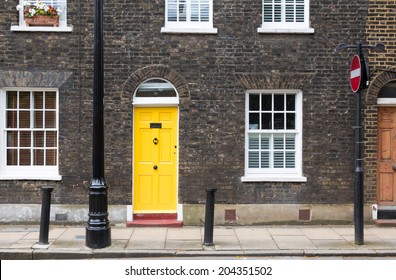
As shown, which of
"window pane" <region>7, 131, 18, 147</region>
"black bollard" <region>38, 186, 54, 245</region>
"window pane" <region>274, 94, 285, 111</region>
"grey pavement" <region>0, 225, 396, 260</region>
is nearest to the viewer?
"grey pavement" <region>0, 225, 396, 260</region>

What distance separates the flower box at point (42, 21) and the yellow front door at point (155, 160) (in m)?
2.67

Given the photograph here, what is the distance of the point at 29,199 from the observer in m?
10.6

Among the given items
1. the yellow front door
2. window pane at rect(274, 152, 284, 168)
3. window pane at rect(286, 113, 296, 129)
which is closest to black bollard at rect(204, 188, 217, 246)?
the yellow front door

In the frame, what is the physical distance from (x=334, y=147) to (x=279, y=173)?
134 cm

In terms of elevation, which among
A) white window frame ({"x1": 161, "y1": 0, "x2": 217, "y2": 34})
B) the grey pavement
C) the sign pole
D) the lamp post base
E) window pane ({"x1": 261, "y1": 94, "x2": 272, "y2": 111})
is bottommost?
the grey pavement

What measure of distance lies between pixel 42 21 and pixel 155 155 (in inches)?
152

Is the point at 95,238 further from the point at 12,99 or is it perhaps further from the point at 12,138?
the point at 12,99

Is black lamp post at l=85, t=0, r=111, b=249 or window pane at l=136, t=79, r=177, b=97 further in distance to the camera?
window pane at l=136, t=79, r=177, b=97

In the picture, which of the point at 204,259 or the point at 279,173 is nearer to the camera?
the point at 204,259

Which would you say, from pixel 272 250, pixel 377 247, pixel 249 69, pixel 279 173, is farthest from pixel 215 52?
pixel 377 247

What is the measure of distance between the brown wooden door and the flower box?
7.52 m

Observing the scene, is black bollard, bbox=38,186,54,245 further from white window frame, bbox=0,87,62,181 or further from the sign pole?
the sign pole

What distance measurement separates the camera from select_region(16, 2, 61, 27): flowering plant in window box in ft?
34.6

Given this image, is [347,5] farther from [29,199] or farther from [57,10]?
[29,199]
